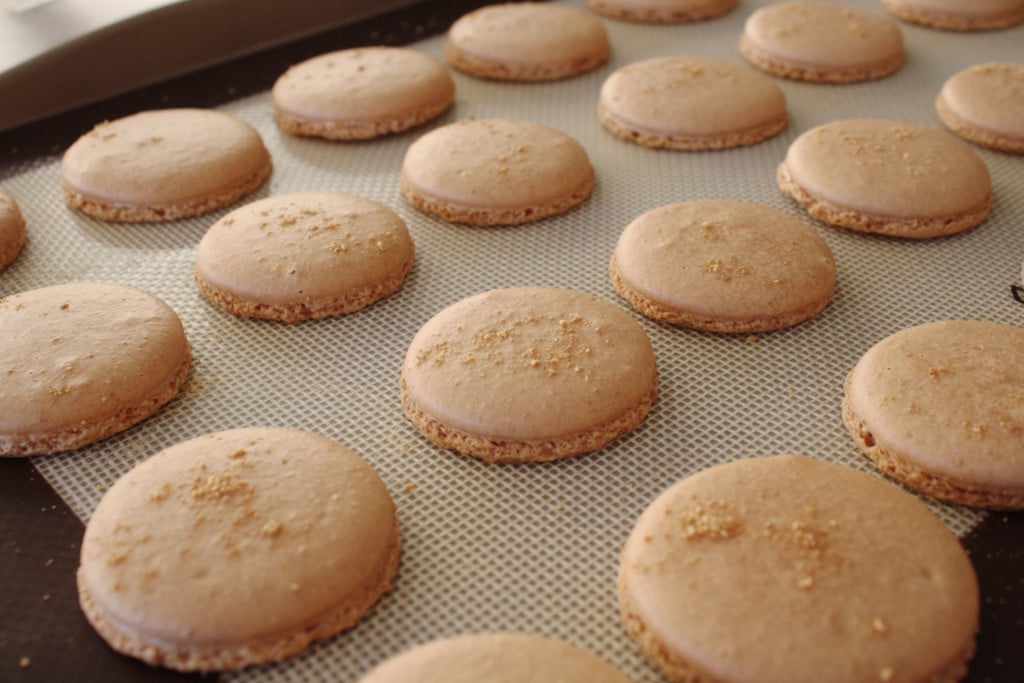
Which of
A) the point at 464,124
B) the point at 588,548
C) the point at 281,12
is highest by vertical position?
the point at 281,12

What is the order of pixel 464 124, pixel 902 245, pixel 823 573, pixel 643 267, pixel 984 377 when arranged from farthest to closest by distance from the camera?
pixel 464 124 < pixel 902 245 < pixel 643 267 < pixel 984 377 < pixel 823 573

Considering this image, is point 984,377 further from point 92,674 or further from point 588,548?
point 92,674

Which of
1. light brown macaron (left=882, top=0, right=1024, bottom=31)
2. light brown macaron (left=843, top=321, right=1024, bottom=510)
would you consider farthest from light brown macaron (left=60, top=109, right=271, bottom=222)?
light brown macaron (left=882, top=0, right=1024, bottom=31)

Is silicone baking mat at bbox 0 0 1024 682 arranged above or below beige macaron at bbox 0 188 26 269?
below

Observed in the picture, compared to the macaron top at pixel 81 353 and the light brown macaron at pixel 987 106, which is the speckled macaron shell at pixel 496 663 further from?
the light brown macaron at pixel 987 106

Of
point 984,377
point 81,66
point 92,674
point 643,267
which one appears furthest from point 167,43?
point 984,377

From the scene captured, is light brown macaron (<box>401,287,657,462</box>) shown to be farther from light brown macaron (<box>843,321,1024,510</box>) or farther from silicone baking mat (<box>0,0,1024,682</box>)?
light brown macaron (<box>843,321,1024,510</box>)

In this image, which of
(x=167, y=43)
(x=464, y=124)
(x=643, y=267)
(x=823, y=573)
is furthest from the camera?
(x=167, y=43)
